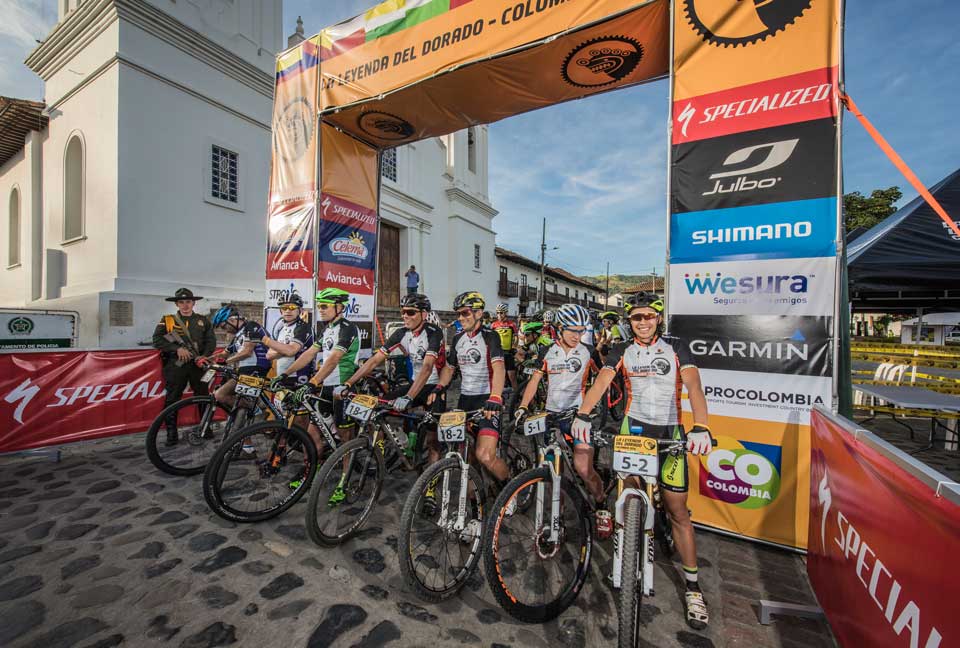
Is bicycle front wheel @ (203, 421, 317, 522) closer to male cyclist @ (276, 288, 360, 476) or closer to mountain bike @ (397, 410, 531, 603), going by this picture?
male cyclist @ (276, 288, 360, 476)

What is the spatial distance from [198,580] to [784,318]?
16.2 ft

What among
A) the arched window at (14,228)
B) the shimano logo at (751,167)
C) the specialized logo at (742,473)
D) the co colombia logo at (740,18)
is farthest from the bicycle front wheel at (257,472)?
the arched window at (14,228)

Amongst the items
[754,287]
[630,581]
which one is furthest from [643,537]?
[754,287]

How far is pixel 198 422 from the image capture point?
5.09 m

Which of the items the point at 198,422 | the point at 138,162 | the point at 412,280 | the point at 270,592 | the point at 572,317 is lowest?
the point at 270,592

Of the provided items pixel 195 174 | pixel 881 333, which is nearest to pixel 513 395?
pixel 195 174

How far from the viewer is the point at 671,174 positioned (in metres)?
3.87

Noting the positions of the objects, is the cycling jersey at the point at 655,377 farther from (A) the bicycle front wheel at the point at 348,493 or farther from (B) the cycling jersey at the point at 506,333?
(B) the cycling jersey at the point at 506,333

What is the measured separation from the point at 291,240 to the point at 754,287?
6.50 m

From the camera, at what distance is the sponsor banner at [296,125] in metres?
6.45

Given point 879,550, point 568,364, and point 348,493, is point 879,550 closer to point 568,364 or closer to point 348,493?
point 568,364

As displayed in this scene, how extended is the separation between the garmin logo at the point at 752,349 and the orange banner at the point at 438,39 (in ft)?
11.2

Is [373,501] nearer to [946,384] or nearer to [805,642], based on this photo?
[805,642]

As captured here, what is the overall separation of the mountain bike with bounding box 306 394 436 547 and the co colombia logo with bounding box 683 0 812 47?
14.2 ft
